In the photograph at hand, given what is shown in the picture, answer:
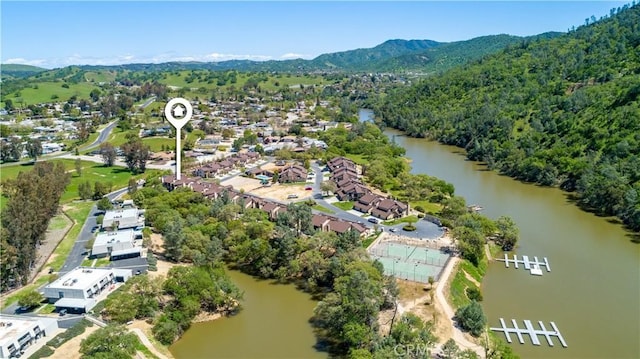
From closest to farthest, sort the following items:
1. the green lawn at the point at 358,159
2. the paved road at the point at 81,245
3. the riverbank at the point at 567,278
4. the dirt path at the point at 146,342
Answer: the dirt path at the point at 146,342
the riverbank at the point at 567,278
the paved road at the point at 81,245
the green lawn at the point at 358,159

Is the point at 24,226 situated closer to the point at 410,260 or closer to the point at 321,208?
the point at 321,208

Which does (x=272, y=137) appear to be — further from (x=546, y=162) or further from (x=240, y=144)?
(x=546, y=162)

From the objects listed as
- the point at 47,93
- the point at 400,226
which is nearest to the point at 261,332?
the point at 400,226

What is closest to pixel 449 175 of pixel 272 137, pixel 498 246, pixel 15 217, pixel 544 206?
pixel 544 206

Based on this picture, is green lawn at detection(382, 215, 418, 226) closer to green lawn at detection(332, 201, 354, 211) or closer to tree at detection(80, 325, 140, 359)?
green lawn at detection(332, 201, 354, 211)

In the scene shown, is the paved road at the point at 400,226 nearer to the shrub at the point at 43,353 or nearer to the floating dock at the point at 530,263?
the floating dock at the point at 530,263

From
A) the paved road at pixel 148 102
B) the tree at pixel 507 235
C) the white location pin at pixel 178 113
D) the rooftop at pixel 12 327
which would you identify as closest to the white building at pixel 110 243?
the rooftop at pixel 12 327
